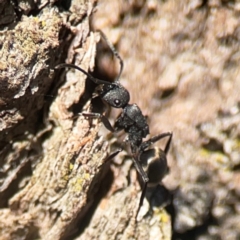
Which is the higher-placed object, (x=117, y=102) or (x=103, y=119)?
(x=117, y=102)

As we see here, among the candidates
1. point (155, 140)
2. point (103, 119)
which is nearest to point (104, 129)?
point (103, 119)

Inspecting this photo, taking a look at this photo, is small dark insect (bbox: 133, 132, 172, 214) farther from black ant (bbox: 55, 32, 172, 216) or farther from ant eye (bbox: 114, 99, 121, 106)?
ant eye (bbox: 114, 99, 121, 106)

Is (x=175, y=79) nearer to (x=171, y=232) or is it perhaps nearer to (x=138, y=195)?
(x=138, y=195)

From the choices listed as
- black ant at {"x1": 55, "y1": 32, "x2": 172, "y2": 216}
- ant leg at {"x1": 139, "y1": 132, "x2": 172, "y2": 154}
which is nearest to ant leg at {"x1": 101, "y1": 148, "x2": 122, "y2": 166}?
black ant at {"x1": 55, "y1": 32, "x2": 172, "y2": 216}

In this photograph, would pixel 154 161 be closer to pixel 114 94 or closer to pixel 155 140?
pixel 155 140

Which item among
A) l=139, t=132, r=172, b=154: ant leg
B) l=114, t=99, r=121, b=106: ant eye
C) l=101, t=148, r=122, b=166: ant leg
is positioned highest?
l=114, t=99, r=121, b=106: ant eye

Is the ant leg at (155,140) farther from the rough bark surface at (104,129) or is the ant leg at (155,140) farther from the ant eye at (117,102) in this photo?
the ant eye at (117,102)

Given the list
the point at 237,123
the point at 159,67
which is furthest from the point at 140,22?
the point at 237,123
